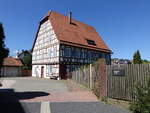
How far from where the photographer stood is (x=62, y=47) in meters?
25.6

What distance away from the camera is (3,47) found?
37.6 feet

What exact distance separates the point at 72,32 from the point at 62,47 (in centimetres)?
488

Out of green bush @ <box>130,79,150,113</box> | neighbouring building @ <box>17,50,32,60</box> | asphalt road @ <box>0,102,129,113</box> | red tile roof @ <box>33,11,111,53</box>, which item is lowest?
asphalt road @ <box>0,102,129,113</box>

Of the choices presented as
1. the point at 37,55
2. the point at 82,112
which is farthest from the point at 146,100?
the point at 37,55

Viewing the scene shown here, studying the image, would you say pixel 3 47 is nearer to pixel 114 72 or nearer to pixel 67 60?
pixel 114 72

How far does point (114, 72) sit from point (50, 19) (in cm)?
2176

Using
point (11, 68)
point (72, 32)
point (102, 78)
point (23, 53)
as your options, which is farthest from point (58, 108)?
point (23, 53)

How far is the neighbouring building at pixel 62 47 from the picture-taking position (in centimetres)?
2594

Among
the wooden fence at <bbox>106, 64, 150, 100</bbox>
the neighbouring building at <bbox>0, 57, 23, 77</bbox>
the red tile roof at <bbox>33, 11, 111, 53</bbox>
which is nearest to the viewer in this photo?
the wooden fence at <bbox>106, 64, 150, 100</bbox>

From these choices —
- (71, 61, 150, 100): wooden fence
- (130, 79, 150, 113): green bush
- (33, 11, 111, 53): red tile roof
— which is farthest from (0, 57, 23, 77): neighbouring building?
(130, 79, 150, 113): green bush

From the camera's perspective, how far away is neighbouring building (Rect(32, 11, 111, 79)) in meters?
25.9

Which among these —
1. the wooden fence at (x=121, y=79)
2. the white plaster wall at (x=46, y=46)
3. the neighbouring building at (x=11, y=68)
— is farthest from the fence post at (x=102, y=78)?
the neighbouring building at (x=11, y=68)

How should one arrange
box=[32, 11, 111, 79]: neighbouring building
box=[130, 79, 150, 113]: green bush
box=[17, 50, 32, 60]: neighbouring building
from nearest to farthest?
1. box=[130, 79, 150, 113]: green bush
2. box=[32, 11, 111, 79]: neighbouring building
3. box=[17, 50, 32, 60]: neighbouring building

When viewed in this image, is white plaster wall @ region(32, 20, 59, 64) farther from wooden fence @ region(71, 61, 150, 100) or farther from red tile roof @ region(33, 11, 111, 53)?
wooden fence @ region(71, 61, 150, 100)
